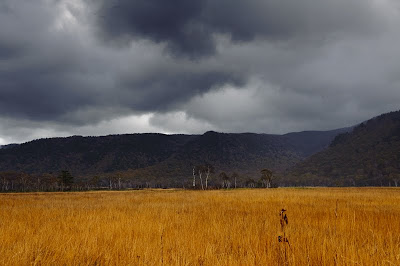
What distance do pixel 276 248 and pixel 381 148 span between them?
232925 millimetres

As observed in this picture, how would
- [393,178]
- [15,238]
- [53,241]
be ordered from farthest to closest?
[393,178] < [15,238] < [53,241]

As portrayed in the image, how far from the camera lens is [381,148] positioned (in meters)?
200

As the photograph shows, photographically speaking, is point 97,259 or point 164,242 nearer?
point 97,259

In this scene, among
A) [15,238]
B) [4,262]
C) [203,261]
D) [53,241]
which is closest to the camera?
[4,262]

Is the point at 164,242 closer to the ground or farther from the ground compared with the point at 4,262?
closer to the ground

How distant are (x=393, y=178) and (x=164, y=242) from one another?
184 meters

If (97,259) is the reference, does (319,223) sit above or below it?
below

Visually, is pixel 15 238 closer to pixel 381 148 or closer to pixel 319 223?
pixel 319 223

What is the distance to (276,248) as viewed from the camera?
461 centimetres

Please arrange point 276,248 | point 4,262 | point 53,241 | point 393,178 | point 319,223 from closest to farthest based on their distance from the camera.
Result: point 4,262, point 276,248, point 53,241, point 319,223, point 393,178

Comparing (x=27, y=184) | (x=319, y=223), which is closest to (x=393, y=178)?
(x=319, y=223)

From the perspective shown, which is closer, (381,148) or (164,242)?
(164,242)

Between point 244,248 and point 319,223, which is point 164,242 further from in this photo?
point 319,223

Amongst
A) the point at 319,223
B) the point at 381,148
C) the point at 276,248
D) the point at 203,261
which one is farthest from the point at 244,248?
the point at 381,148
